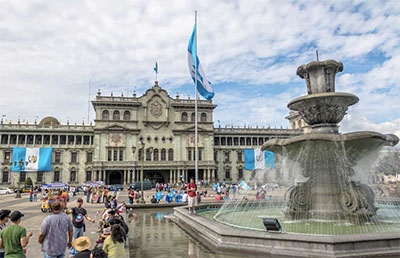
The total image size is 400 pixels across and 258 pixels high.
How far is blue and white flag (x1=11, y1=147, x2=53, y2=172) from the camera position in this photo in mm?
53812

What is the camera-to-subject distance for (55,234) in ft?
16.9

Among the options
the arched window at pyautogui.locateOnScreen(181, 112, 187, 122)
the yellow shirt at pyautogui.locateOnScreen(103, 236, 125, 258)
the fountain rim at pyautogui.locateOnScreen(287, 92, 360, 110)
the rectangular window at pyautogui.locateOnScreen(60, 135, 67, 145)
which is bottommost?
the yellow shirt at pyautogui.locateOnScreen(103, 236, 125, 258)

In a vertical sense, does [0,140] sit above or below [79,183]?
above

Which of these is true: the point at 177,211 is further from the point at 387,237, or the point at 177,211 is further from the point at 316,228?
the point at 387,237

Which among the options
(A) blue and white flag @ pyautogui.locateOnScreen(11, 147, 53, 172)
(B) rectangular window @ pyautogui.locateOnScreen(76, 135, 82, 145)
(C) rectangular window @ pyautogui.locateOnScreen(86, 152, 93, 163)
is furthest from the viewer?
(B) rectangular window @ pyautogui.locateOnScreen(76, 135, 82, 145)

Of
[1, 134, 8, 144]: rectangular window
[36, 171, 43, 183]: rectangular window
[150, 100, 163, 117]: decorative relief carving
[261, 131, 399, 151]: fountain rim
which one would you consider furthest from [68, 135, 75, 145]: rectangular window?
[261, 131, 399, 151]: fountain rim

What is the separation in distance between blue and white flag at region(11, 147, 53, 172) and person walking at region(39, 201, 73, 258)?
56.6 meters

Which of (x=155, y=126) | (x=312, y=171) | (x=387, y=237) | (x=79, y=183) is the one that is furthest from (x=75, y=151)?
(x=387, y=237)

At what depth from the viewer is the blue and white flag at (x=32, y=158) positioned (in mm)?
53812

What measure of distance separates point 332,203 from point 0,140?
6319 centimetres

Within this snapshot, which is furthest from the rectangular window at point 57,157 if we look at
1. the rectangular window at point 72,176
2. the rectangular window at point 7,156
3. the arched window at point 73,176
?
the rectangular window at point 7,156

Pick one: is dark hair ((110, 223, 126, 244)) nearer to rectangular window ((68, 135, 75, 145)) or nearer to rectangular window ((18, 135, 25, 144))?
rectangular window ((68, 135, 75, 145))

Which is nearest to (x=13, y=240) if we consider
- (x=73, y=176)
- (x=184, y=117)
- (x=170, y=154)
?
(x=170, y=154)

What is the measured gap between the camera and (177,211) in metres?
14.8
